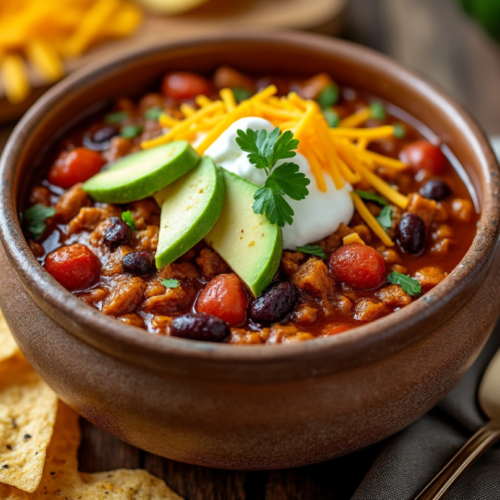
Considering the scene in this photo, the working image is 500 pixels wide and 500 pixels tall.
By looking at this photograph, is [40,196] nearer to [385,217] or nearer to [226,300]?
[226,300]

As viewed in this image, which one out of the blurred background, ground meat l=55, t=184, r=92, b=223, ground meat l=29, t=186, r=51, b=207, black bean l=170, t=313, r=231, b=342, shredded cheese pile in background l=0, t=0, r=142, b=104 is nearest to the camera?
black bean l=170, t=313, r=231, b=342

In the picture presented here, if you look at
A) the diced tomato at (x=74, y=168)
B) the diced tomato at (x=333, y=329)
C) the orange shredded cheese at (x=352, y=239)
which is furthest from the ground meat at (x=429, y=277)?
the diced tomato at (x=74, y=168)

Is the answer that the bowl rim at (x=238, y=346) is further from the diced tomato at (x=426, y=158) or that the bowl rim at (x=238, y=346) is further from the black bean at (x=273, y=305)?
the black bean at (x=273, y=305)

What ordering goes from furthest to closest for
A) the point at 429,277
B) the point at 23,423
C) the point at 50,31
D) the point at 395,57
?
the point at 395,57 < the point at 50,31 < the point at 23,423 < the point at 429,277

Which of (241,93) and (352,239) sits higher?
(352,239)

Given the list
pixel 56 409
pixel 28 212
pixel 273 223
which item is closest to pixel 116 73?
pixel 28 212

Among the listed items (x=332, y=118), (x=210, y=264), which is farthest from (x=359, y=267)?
(x=332, y=118)

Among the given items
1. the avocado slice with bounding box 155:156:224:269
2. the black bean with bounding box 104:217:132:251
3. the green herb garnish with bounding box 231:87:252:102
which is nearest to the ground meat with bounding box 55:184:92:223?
the black bean with bounding box 104:217:132:251

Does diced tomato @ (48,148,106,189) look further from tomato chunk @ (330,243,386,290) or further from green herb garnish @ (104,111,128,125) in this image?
tomato chunk @ (330,243,386,290)
